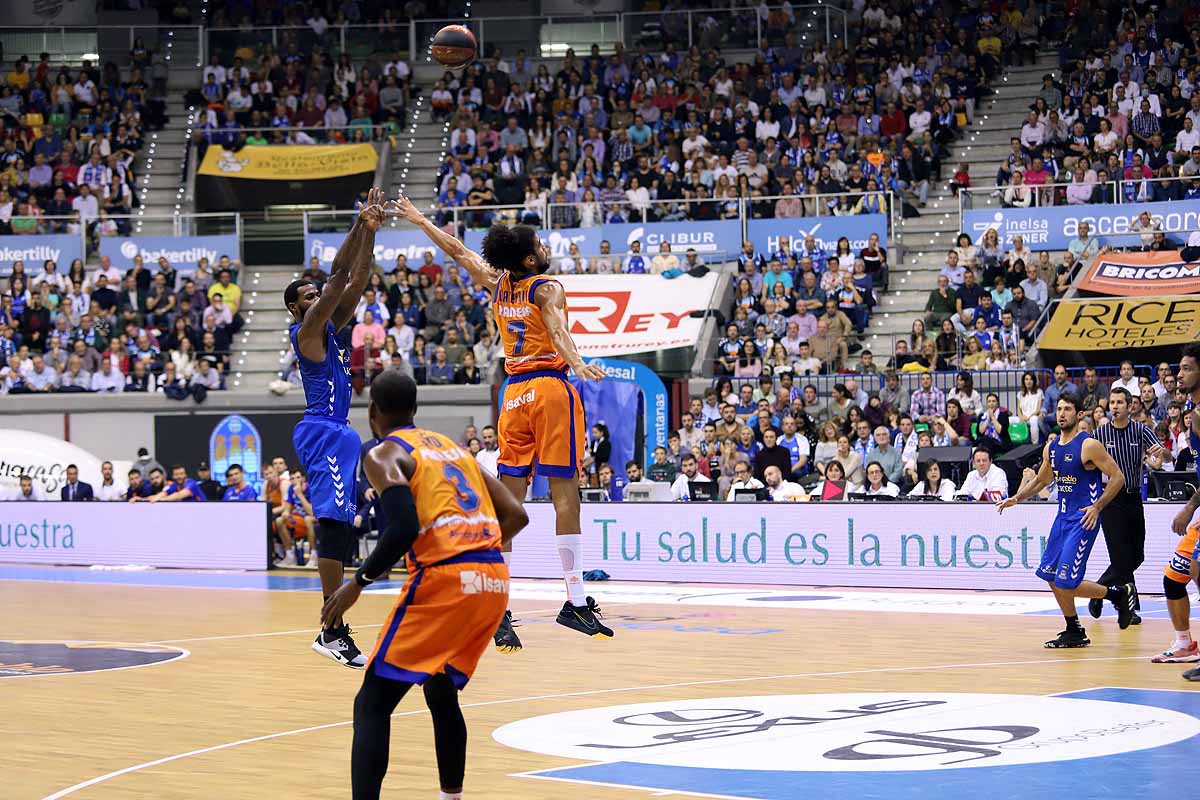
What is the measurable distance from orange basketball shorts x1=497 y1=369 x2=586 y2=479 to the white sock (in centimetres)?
40

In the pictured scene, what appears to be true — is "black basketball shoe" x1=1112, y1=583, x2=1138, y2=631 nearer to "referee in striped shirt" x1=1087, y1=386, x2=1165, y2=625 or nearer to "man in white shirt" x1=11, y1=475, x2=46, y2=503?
"referee in striped shirt" x1=1087, y1=386, x2=1165, y2=625

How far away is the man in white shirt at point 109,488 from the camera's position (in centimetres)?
2355

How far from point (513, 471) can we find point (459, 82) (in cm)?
2498

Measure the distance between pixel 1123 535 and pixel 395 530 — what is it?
32.1ft

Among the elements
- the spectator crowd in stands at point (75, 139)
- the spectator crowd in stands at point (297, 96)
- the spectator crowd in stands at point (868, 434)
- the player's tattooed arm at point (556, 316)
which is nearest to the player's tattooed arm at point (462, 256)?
the player's tattooed arm at point (556, 316)

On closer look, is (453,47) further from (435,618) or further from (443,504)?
(435,618)

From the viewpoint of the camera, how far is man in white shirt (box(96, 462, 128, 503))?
23.5 meters

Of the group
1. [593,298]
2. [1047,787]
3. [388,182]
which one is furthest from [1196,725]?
[388,182]

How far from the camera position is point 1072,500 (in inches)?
508

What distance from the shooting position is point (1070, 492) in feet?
→ 42.3

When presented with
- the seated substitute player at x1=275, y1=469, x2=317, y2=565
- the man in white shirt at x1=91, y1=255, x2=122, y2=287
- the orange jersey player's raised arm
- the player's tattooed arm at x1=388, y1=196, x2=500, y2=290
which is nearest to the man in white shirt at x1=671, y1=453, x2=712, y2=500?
the seated substitute player at x1=275, y1=469, x2=317, y2=565

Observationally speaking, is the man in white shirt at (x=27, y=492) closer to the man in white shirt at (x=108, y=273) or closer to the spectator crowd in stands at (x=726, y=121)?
the man in white shirt at (x=108, y=273)

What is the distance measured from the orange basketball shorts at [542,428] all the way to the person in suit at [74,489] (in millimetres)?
15655

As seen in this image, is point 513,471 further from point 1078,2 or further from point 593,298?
point 1078,2
